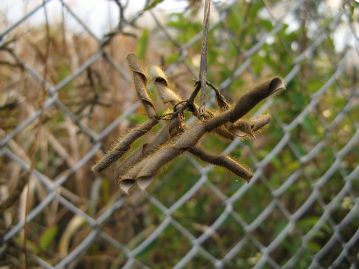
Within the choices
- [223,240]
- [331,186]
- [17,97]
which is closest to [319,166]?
[331,186]

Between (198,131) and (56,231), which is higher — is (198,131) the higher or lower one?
the lower one

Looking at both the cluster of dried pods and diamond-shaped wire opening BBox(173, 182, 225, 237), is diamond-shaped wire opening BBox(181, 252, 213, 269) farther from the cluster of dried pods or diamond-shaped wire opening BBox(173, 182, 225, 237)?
the cluster of dried pods

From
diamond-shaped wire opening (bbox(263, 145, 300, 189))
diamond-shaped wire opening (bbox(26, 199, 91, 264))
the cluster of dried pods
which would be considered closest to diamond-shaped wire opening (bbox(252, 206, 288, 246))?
Answer: diamond-shaped wire opening (bbox(263, 145, 300, 189))

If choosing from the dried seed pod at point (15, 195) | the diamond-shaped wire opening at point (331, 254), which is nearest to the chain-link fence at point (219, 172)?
the diamond-shaped wire opening at point (331, 254)

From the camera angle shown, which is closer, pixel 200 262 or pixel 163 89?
pixel 163 89

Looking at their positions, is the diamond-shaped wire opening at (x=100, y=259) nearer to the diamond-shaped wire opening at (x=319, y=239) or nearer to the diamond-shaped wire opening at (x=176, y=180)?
the diamond-shaped wire opening at (x=176, y=180)

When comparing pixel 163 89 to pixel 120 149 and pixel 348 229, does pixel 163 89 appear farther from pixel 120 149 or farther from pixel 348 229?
pixel 348 229

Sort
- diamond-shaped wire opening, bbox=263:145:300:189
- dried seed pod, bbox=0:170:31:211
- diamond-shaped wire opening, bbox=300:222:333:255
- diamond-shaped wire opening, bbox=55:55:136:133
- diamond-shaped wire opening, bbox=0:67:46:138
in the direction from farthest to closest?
diamond-shaped wire opening, bbox=263:145:300:189 < diamond-shaped wire opening, bbox=300:222:333:255 < diamond-shaped wire opening, bbox=55:55:136:133 < diamond-shaped wire opening, bbox=0:67:46:138 < dried seed pod, bbox=0:170:31:211

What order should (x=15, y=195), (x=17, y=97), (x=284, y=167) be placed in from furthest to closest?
(x=284, y=167) → (x=17, y=97) → (x=15, y=195)
